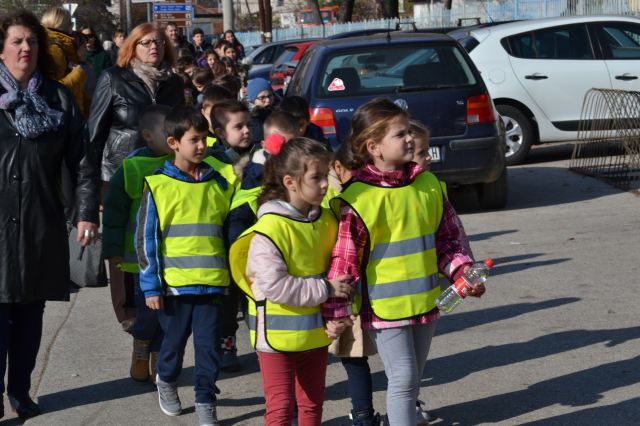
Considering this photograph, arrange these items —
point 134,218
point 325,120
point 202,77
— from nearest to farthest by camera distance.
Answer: point 134,218 → point 325,120 → point 202,77

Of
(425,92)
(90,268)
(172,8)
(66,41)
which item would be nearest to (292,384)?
(90,268)

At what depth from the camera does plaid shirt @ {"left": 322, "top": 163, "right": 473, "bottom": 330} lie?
3.11 metres

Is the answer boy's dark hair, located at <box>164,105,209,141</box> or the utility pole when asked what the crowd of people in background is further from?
the utility pole

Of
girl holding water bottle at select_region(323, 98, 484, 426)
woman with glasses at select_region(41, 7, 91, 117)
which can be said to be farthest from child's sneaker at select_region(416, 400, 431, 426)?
woman with glasses at select_region(41, 7, 91, 117)

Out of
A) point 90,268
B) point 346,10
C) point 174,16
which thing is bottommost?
point 90,268

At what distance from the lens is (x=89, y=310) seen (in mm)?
5961

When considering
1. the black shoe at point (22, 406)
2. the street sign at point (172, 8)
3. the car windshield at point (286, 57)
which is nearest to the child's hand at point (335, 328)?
the black shoe at point (22, 406)

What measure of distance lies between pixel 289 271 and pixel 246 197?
0.75m

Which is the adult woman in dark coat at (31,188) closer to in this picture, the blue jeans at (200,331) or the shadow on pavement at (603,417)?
the blue jeans at (200,331)

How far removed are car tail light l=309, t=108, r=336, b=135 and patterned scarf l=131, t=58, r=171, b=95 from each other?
271 cm

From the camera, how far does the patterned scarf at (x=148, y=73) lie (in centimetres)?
502

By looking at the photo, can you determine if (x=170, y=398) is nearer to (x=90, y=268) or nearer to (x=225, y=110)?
(x=90, y=268)

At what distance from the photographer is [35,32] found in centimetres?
394

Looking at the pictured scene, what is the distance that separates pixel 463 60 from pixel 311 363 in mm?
5447
